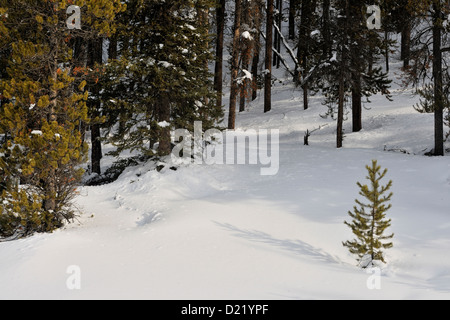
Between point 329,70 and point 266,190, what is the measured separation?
24.6 ft

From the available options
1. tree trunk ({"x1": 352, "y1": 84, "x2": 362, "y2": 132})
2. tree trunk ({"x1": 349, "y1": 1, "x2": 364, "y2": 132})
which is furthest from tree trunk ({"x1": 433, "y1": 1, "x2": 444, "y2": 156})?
tree trunk ({"x1": 352, "y1": 84, "x2": 362, "y2": 132})

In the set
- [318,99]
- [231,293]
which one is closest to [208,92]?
[231,293]

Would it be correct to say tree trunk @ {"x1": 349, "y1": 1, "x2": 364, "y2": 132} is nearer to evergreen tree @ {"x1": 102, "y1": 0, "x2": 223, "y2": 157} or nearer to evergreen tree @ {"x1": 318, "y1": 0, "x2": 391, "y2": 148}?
evergreen tree @ {"x1": 318, "y1": 0, "x2": 391, "y2": 148}

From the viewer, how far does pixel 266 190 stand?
11023 mm

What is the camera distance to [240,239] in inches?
296

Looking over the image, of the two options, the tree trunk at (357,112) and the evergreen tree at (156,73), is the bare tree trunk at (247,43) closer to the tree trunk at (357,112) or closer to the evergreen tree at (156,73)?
the tree trunk at (357,112)

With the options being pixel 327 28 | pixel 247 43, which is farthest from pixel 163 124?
pixel 247 43

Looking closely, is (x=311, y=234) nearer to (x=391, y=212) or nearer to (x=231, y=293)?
(x=391, y=212)

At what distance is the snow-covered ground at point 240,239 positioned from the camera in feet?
18.2

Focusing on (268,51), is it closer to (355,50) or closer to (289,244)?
(355,50)

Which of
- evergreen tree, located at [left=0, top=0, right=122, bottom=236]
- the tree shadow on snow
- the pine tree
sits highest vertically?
evergreen tree, located at [left=0, top=0, right=122, bottom=236]

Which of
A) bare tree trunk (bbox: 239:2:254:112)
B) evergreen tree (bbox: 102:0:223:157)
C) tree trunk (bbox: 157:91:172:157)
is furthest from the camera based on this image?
bare tree trunk (bbox: 239:2:254:112)

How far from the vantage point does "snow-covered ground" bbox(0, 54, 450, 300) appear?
5.54 m

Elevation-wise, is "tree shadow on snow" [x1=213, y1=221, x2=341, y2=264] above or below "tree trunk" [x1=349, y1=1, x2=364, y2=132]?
below
